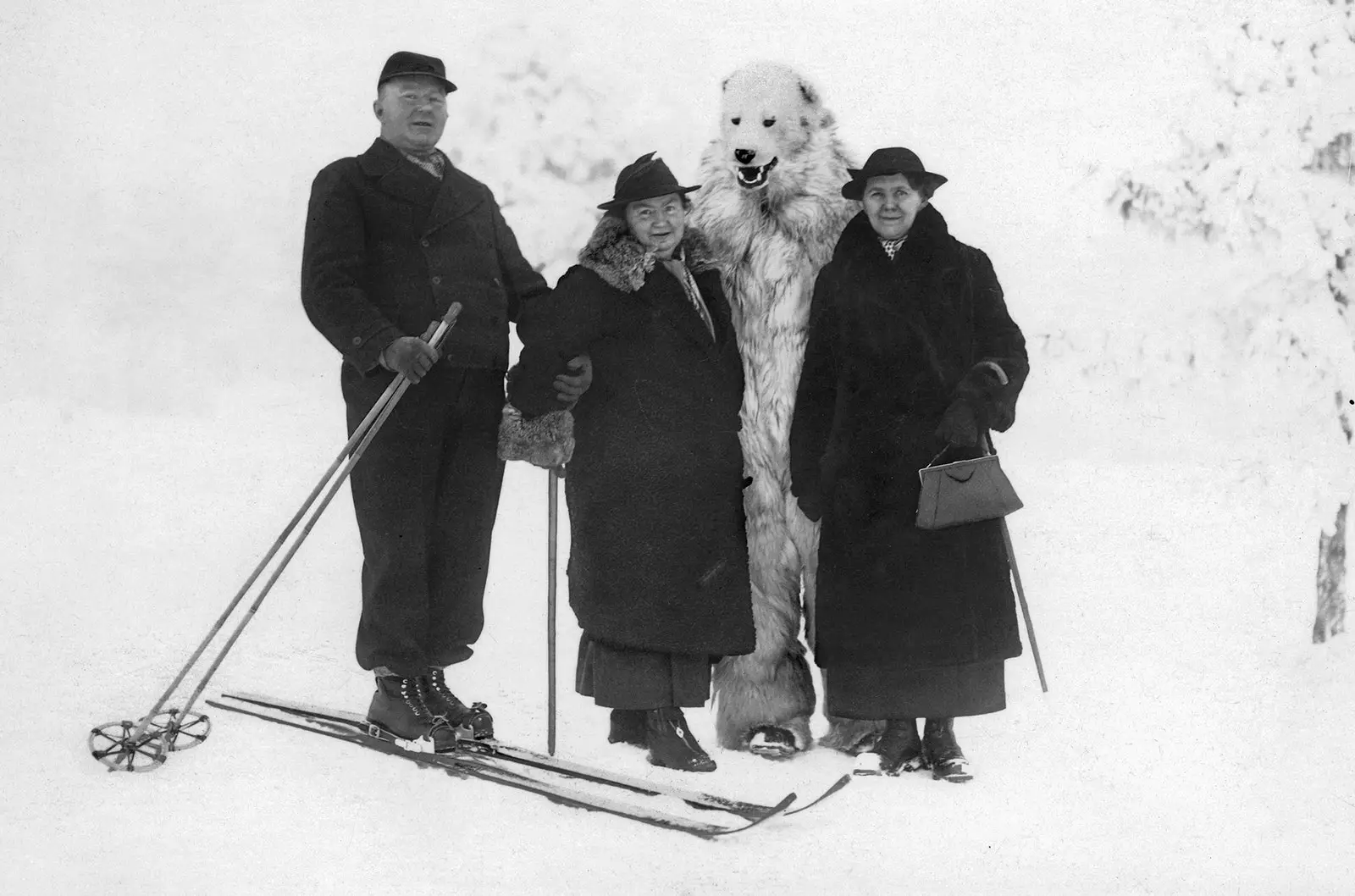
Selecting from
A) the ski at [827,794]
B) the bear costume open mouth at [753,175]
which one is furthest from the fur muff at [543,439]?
the ski at [827,794]

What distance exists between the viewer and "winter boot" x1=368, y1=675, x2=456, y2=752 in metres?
3.45

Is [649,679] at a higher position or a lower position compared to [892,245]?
lower

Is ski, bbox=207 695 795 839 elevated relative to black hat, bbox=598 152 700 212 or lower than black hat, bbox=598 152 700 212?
lower

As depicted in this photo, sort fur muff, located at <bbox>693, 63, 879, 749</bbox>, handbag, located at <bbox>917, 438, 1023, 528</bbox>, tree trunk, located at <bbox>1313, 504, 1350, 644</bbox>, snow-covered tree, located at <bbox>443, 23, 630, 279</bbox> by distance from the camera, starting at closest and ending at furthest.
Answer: handbag, located at <bbox>917, 438, 1023, 528</bbox> → fur muff, located at <bbox>693, 63, 879, 749</bbox> → tree trunk, located at <bbox>1313, 504, 1350, 644</bbox> → snow-covered tree, located at <bbox>443, 23, 630, 279</bbox>

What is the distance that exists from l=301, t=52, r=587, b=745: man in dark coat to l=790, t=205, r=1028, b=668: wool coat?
0.86m

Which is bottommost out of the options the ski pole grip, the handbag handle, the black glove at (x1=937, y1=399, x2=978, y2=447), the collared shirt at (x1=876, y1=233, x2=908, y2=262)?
the handbag handle

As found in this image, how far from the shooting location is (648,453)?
11.2 ft

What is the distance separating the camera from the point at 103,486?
4980 mm

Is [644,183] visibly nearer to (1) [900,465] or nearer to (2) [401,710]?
(1) [900,465]

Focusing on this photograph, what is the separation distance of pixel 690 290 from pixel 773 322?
24 centimetres

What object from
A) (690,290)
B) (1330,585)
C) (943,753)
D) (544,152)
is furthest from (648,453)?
(1330,585)

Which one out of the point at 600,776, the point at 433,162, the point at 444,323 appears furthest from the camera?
the point at 433,162

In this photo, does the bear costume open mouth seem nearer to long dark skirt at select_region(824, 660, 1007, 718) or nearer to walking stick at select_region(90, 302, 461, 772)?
walking stick at select_region(90, 302, 461, 772)

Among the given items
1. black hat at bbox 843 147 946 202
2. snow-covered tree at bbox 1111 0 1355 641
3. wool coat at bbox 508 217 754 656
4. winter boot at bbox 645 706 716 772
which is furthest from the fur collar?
snow-covered tree at bbox 1111 0 1355 641
